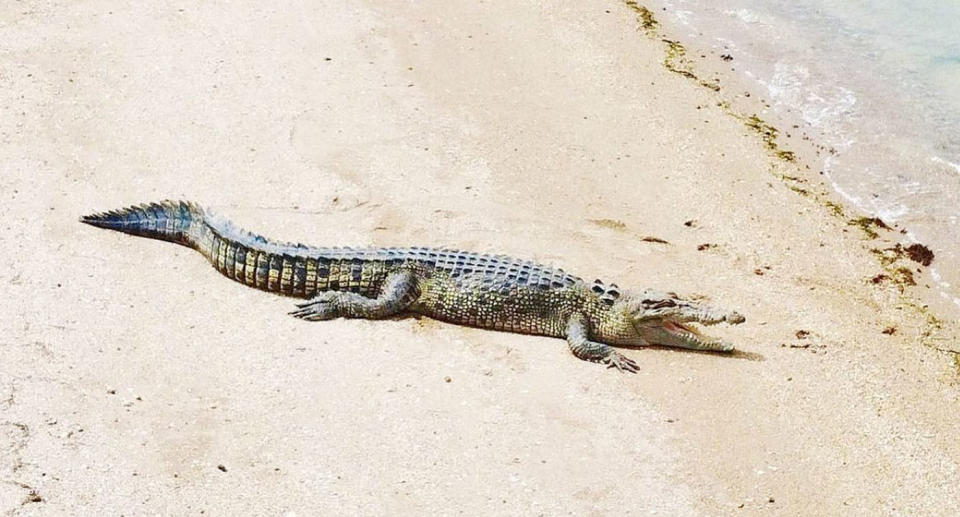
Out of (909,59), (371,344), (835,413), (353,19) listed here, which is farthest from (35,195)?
(909,59)

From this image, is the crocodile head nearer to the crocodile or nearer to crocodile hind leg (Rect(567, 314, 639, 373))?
the crocodile

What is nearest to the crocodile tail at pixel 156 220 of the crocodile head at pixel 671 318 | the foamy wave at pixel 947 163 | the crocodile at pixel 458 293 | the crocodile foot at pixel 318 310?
the crocodile at pixel 458 293

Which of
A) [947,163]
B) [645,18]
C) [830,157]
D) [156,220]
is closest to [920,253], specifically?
[830,157]

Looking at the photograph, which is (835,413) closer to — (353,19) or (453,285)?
(453,285)

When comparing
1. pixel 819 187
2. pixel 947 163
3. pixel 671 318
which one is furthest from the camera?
pixel 947 163

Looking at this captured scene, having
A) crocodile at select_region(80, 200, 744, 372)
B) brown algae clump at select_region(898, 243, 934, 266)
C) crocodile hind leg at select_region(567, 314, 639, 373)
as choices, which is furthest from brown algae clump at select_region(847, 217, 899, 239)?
crocodile hind leg at select_region(567, 314, 639, 373)

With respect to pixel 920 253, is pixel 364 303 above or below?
below

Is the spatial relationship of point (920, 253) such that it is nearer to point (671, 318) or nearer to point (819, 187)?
point (819, 187)

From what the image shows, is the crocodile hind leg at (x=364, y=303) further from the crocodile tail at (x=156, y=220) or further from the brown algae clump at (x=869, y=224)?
the brown algae clump at (x=869, y=224)
